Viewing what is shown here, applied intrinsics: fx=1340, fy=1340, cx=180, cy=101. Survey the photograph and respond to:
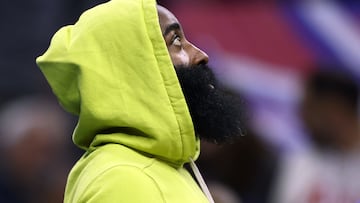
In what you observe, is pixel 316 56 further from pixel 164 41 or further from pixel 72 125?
pixel 164 41

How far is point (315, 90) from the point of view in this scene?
6035 millimetres

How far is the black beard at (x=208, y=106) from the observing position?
3996 millimetres

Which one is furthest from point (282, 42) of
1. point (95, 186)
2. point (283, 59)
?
point (95, 186)

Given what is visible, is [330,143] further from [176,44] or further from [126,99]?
[126,99]

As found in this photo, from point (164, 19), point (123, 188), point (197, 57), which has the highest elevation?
point (164, 19)

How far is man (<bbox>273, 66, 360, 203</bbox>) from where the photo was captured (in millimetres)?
5973

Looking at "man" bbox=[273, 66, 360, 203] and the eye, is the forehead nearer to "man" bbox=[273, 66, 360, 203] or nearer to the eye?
the eye

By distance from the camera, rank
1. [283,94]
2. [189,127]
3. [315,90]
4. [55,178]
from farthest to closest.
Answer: [283,94]
[55,178]
[315,90]
[189,127]

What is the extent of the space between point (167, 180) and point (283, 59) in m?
3.51

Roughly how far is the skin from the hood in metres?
0.15

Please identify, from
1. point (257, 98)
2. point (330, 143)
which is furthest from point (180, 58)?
point (257, 98)

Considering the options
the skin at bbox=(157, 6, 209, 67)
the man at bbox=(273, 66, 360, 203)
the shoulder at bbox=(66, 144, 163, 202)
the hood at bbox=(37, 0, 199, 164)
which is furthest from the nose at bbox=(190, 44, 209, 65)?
the man at bbox=(273, 66, 360, 203)

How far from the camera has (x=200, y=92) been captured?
404 centimetres

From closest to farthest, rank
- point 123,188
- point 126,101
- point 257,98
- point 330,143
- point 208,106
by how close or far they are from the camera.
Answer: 1. point 123,188
2. point 126,101
3. point 208,106
4. point 330,143
5. point 257,98
